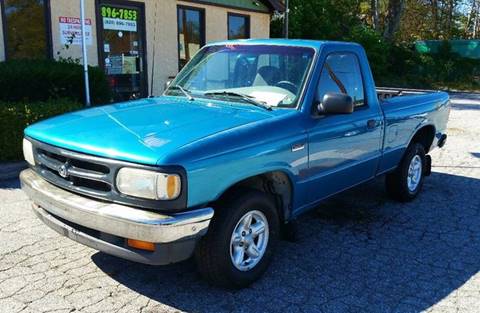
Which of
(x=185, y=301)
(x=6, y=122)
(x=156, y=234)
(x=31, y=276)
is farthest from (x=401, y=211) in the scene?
(x=6, y=122)

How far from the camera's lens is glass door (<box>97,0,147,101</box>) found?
10719mm

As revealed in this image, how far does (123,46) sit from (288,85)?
7.86 m

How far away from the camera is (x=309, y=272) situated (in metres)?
4.02

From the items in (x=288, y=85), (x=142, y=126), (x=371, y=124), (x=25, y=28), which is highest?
(x=25, y=28)

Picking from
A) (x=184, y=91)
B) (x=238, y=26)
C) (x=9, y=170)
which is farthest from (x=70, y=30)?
(x=184, y=91)

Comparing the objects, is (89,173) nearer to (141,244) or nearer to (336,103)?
(141,244)

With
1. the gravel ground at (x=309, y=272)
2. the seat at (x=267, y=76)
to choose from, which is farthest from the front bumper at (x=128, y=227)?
the seat at (x=267, y=76)

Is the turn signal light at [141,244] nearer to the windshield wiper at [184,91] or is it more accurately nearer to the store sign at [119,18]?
the windshield wiper at [184,91]

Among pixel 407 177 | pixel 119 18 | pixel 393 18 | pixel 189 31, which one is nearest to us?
pixel 407 177

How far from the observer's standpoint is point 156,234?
9.87ft

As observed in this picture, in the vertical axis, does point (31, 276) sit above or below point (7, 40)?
below

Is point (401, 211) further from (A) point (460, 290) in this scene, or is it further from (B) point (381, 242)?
(A) point (460, 290)

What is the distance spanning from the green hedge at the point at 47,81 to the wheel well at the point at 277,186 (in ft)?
17.7

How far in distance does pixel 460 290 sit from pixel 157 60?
9.68 metres
